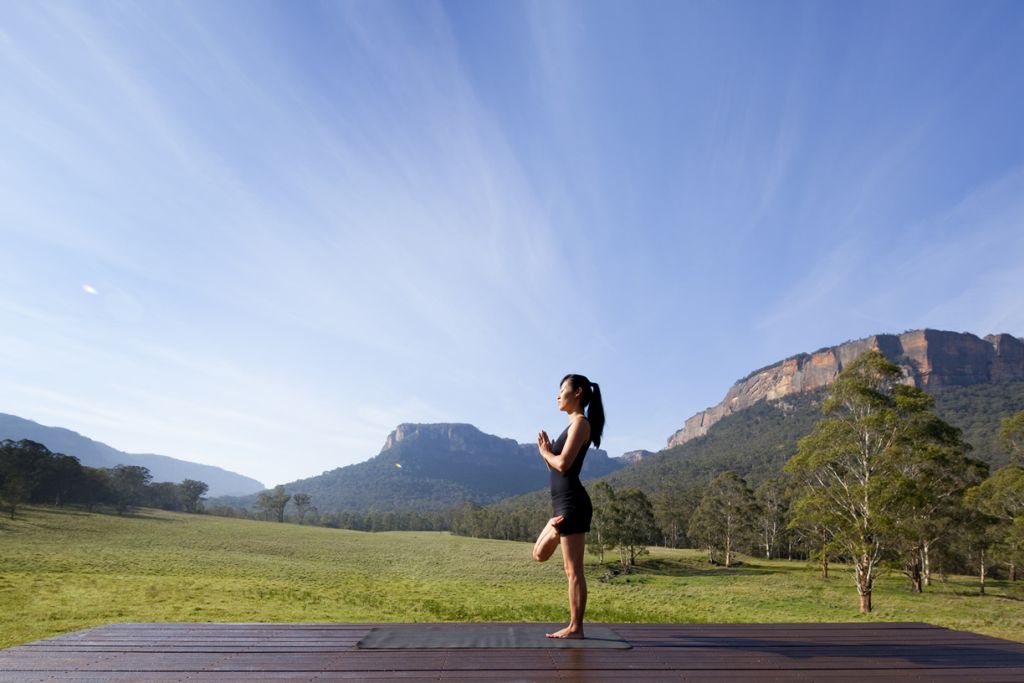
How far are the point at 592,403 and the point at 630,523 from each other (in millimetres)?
46062

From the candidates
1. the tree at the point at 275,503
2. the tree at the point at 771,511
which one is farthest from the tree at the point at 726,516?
the tree at the point at 275,503

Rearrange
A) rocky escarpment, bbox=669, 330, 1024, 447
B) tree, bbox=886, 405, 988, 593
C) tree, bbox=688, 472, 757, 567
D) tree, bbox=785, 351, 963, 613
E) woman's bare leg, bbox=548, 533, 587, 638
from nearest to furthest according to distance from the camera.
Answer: woman's bare leg, bbox=548, 533, 587, 638
tree, bbox=886, 405, 988, 593
tree, bbox=785, 351, 963, 613
tree, bbox=688, 472, 757, 567
rocky escarpment, bbox=669, 330, 1024, 447

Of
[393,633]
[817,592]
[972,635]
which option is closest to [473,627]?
[393,633]

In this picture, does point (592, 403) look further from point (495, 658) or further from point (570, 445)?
point (495, 658)

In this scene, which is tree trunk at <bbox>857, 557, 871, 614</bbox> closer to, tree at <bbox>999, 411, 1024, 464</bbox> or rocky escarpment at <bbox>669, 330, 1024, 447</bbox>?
tree at <bbox>999, 411, 1024, 464</bbox>

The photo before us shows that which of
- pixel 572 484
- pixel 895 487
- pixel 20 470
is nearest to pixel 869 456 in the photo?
pixel 895 487

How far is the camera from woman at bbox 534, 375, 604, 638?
4910 millimetres

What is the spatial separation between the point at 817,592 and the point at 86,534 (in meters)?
57.2

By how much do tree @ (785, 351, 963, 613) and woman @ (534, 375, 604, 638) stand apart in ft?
55.6

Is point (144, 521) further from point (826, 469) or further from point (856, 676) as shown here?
point (856, 676)

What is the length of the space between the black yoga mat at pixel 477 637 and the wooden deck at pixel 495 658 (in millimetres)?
156

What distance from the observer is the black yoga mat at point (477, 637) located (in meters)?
4.73

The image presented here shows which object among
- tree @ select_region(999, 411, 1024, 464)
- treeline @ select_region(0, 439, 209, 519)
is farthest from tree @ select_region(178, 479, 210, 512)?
tree @ select_region(999, 411, 1024, 464)

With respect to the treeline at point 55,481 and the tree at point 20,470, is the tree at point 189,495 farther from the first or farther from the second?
the tree at point 20,470
